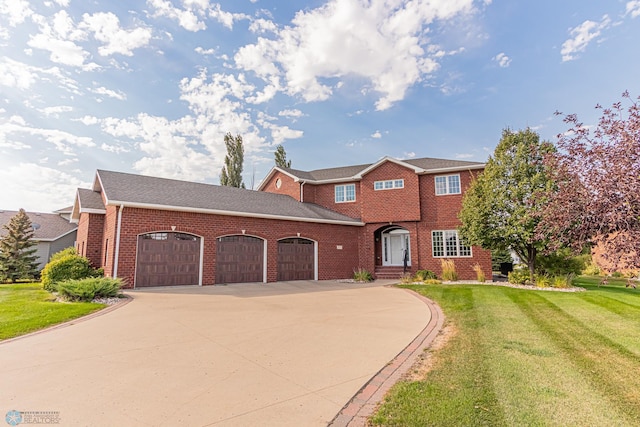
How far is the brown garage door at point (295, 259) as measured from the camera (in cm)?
1722

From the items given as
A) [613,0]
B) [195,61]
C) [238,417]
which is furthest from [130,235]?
[613,0]

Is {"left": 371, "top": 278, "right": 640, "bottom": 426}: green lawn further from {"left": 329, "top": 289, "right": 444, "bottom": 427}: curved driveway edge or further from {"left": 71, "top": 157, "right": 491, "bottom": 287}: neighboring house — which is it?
{"left": 71, "top": 157, "right": 491, "bottom": 287}: neighboring house

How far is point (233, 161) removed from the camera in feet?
130

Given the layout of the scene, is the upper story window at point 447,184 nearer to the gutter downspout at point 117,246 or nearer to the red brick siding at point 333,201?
the red brick siding at point 333,201

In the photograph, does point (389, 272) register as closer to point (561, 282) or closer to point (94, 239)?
point (561, 282)

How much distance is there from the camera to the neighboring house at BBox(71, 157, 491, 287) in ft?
44.0

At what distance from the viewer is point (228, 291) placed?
1283 cm

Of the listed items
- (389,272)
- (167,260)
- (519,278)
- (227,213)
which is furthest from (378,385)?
(389,272)

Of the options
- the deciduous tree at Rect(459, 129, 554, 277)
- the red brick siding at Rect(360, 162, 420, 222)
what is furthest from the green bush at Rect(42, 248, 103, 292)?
the deciduous tree at Rect(459, 129, 554, 277)

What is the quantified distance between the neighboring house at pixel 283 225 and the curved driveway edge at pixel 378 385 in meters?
11.1

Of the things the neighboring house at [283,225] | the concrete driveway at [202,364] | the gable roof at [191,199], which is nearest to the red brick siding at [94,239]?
the neighboring house at [283,225]

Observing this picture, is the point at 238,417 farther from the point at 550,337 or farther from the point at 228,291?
the point at 228,291

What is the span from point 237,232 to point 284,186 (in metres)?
8.69

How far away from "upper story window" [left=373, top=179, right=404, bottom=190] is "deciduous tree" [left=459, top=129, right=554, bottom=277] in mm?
4568
